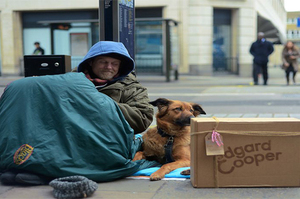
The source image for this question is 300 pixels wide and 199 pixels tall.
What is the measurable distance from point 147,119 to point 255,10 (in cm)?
2144

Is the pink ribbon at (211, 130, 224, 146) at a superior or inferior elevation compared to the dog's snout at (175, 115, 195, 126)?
inferior

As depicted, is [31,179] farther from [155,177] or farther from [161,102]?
[161,102]

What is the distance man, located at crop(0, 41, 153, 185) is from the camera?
3.41 meters

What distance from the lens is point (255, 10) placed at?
78.6 feet

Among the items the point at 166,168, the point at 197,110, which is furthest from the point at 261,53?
the point at 166,168

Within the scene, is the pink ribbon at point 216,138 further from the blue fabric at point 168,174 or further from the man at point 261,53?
the man at point 261,53

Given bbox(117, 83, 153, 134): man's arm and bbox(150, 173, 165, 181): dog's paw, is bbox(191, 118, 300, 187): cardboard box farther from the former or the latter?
bbox(117, 83, 153, 134): man's arm

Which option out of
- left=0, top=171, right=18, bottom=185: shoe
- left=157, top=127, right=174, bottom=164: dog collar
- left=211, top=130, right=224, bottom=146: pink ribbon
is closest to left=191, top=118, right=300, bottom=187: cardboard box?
left=211, top=130, right=224, bottom=146: pink ribbon

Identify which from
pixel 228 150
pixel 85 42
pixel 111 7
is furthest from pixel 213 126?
pixel 85 42

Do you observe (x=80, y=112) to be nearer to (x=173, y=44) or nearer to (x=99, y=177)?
(x=99, y=177)

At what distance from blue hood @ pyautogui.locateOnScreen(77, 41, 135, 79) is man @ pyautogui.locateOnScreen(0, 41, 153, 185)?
426 millimetres

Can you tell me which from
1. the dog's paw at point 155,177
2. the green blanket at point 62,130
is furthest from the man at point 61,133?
the dog's paw at point 155,177

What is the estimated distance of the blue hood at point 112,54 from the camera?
4156 mm

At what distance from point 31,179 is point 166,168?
1.21 meters
